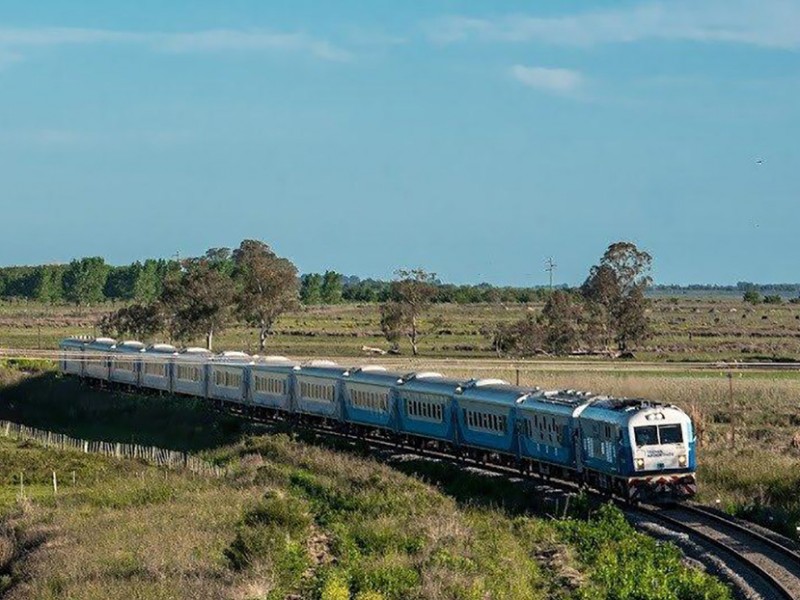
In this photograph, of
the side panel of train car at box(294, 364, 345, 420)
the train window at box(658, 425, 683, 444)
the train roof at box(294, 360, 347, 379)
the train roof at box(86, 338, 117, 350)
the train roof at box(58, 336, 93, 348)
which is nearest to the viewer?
the train window at box(658, 425, 683, 444)

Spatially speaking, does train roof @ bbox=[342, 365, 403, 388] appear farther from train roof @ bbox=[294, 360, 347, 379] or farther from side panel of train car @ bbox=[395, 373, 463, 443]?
side panel of train car @ bbox=[395, 373, 463, 443]

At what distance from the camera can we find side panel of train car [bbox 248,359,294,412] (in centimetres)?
6238

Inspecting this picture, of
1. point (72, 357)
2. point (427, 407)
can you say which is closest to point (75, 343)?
point (72, 357)

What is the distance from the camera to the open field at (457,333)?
10562 cm

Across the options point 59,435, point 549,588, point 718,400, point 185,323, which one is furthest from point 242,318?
point 549,588

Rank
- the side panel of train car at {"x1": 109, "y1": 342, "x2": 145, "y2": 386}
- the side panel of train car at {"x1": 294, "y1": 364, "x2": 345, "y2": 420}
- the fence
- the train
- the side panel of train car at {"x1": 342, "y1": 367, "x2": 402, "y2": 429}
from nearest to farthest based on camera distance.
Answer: the train, the fence, the side panel of train car at {"x1": 342, "y1": 367, "x2": 402, "y2": 429}, the side panel of train car at {"x1": 294, "y1": 364, "x2": 345, "y2": 420}, the side panel of train car at {"x1": 109, "y1": 342, "x2": 145, "y2": 386}

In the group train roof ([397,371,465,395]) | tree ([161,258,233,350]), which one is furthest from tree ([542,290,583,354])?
train roof ([397,371,465,395])

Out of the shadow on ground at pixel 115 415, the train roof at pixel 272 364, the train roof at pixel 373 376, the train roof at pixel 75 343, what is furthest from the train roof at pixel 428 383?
the train roof at pixel 75 343

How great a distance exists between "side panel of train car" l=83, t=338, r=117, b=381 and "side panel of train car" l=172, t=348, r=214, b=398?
9.58 meters

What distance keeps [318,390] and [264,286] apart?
4019cm

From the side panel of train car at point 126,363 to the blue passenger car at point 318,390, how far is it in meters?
20.2

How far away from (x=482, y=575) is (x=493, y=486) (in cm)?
1429

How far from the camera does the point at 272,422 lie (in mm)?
62656

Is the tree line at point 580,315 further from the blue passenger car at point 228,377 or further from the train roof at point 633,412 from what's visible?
the train roof at point 633,412
